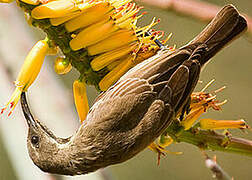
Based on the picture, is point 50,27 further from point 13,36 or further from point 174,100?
point 13,36

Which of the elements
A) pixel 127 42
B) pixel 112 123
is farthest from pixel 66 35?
pixel 112 123

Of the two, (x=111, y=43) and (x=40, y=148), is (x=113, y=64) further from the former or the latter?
(x=40, y=148)

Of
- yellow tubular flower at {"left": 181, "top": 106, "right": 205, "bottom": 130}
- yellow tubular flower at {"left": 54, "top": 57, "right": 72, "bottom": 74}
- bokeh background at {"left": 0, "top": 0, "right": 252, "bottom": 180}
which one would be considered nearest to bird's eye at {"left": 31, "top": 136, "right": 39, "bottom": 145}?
yellow tubular flower at {"left": 54, "top": 57, "right": 72, "bottom": 74}

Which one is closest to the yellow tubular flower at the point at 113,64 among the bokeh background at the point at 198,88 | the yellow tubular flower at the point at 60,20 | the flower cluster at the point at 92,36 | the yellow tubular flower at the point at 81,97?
the flower cluster at the point at 92,36

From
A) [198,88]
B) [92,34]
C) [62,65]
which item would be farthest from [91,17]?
[198,88]

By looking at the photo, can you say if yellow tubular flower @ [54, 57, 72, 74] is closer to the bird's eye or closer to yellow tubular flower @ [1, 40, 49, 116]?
yellow tubular flower @ [1, 40, 49, 116]

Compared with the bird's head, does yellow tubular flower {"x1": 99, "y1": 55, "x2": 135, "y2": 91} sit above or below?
above
